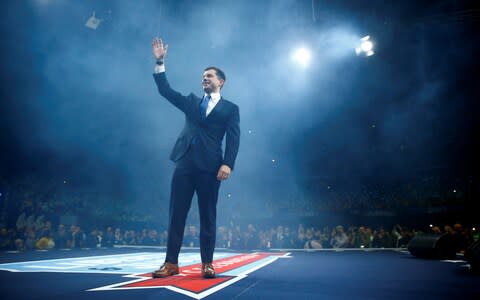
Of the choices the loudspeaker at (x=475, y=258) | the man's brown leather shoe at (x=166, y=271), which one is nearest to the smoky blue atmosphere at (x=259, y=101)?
the loudspeaker at (x=475, y=258)

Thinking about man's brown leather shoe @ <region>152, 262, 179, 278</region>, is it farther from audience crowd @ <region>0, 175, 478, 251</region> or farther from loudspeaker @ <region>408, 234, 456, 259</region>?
audience crowd @ <region>0, 175, 478, 251</region>

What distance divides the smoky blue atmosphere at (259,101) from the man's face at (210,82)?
538 cm

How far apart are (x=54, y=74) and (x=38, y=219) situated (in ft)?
12.1

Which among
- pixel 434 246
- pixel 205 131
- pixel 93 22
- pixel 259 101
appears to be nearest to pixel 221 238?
pixel 259 101

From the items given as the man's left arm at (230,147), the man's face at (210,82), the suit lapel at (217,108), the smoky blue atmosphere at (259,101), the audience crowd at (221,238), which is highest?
the smoky blue atmosphere at (259,101)

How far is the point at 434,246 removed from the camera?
12.9 feet

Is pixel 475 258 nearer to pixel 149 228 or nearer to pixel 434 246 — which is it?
pixel 434 246

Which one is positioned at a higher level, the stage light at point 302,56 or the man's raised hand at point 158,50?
→ the stage light at point 302,56

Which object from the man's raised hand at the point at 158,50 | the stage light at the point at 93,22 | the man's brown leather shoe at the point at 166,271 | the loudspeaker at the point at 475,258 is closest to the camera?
the man's brown leather shoe at the point at 166,271

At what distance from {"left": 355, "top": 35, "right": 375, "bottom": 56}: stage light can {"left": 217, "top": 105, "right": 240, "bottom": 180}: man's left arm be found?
6.45m

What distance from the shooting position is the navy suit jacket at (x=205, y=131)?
2.10 metres

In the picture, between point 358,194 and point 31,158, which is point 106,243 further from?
point 358,194

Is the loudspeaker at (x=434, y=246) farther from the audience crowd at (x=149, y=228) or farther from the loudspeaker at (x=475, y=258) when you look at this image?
the audience crowd at (x=149, y=228)

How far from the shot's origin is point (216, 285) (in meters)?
1.62
